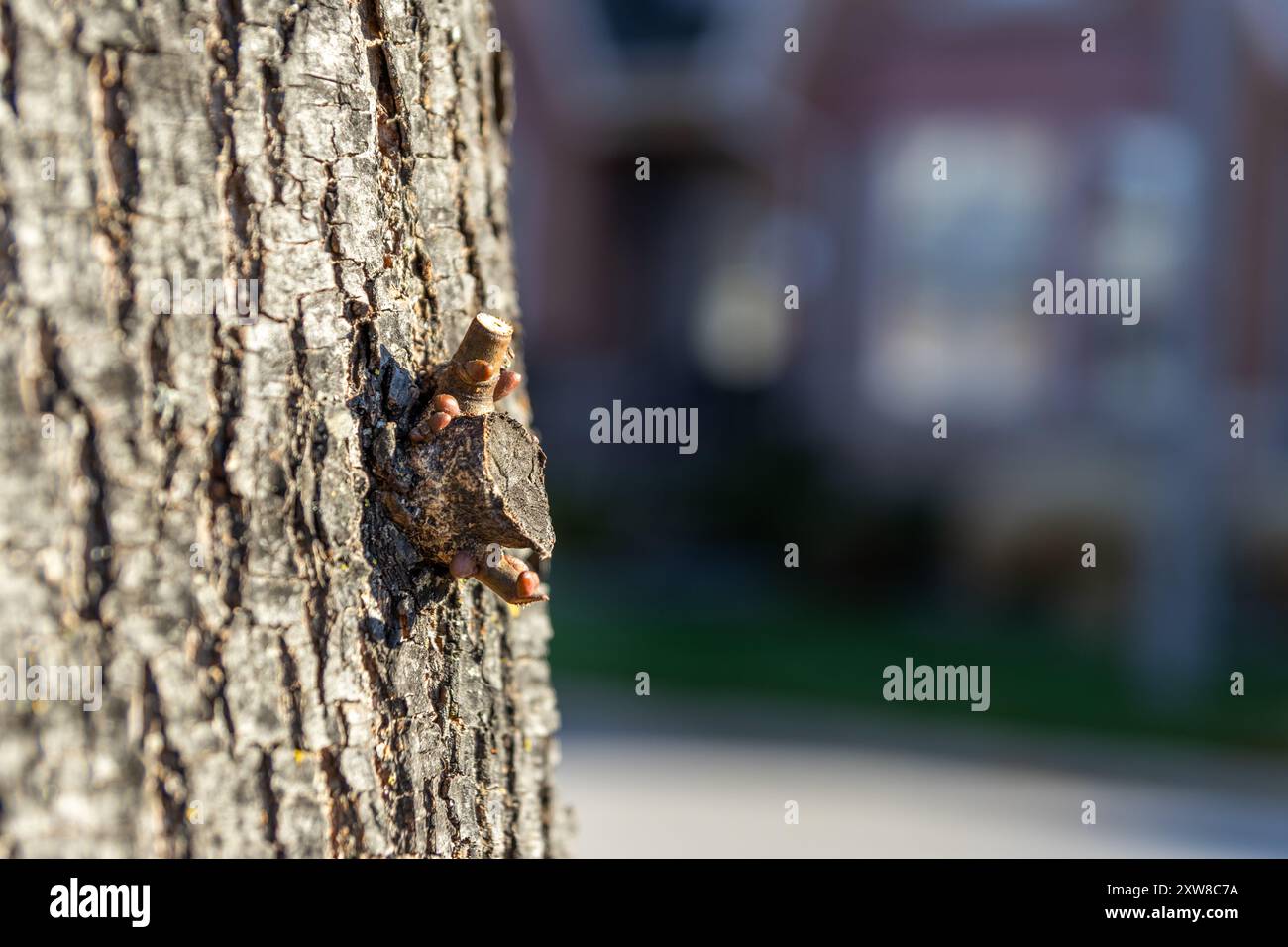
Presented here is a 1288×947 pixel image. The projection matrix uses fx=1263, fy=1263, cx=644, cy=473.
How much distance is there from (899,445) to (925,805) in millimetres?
5594

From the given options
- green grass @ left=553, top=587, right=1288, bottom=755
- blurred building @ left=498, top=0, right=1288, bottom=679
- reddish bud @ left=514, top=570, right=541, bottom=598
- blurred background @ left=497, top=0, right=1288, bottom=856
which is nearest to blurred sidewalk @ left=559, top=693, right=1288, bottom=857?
blurred background @ left=497, top=0, right=1288, bottom=856

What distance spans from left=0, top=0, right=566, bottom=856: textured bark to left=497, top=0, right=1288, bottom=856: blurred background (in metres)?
5.25

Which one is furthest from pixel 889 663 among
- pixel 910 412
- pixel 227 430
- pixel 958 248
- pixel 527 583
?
pixel 227 430

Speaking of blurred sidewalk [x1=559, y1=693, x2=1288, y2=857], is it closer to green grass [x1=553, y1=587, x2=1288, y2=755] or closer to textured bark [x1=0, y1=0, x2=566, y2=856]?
green grass [x1=553, y1=587, x2=1288, y2=755]

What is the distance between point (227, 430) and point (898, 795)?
6.39m

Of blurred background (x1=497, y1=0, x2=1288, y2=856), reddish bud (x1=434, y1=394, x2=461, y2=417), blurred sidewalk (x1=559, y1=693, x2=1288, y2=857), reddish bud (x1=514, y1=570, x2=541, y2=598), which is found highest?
blurred background (x1=497, y1=0, x2=1288, y2=856)

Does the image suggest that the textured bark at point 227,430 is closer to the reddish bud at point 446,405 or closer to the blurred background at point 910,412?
the reddish bud at point 446,405

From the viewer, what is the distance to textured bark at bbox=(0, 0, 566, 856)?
1393mm

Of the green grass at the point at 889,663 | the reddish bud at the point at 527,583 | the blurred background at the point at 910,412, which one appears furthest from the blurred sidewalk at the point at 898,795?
the reddish bud at the point at 527,583

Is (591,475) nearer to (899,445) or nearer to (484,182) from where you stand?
(899,445)

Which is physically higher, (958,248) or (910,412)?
(958,248)

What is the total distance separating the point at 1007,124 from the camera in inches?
480

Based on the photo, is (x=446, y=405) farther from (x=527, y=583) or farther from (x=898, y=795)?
(x=898, y=795)

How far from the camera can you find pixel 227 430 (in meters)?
1.55
